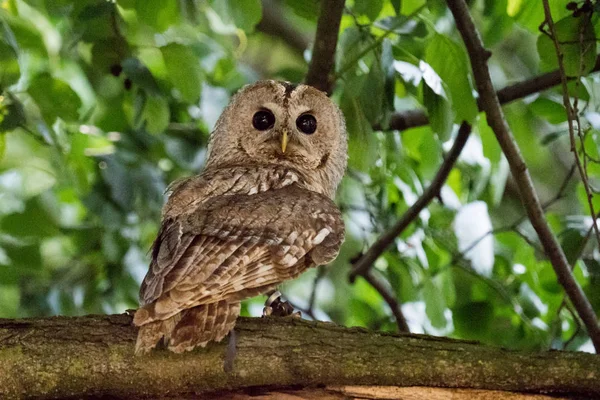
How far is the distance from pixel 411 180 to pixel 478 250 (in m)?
0.37

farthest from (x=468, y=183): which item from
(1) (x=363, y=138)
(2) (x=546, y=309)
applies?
(1) (x=363, y=138)

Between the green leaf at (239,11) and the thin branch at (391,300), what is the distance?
3.47ft

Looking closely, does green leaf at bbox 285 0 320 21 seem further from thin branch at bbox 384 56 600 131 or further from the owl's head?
thin branch at bbox 384 56 600 131

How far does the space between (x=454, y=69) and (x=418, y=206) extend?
646 millimetres

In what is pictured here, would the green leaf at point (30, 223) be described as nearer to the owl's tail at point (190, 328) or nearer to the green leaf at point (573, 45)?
the owl's tail at point (190, 328)

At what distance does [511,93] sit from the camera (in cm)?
282

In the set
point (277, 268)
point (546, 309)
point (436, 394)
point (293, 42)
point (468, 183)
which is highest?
point (293, 42)

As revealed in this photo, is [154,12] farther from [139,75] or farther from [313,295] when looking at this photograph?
[313,295]

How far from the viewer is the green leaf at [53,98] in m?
2.66

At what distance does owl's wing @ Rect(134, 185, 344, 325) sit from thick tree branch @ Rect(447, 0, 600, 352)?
0.68m

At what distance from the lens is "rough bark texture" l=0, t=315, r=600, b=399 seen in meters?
1.82

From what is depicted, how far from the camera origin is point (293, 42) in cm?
483

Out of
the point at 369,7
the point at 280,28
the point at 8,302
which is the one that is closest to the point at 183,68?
the point at 369,7

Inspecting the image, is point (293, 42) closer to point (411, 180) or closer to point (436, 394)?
point (411, 180)
